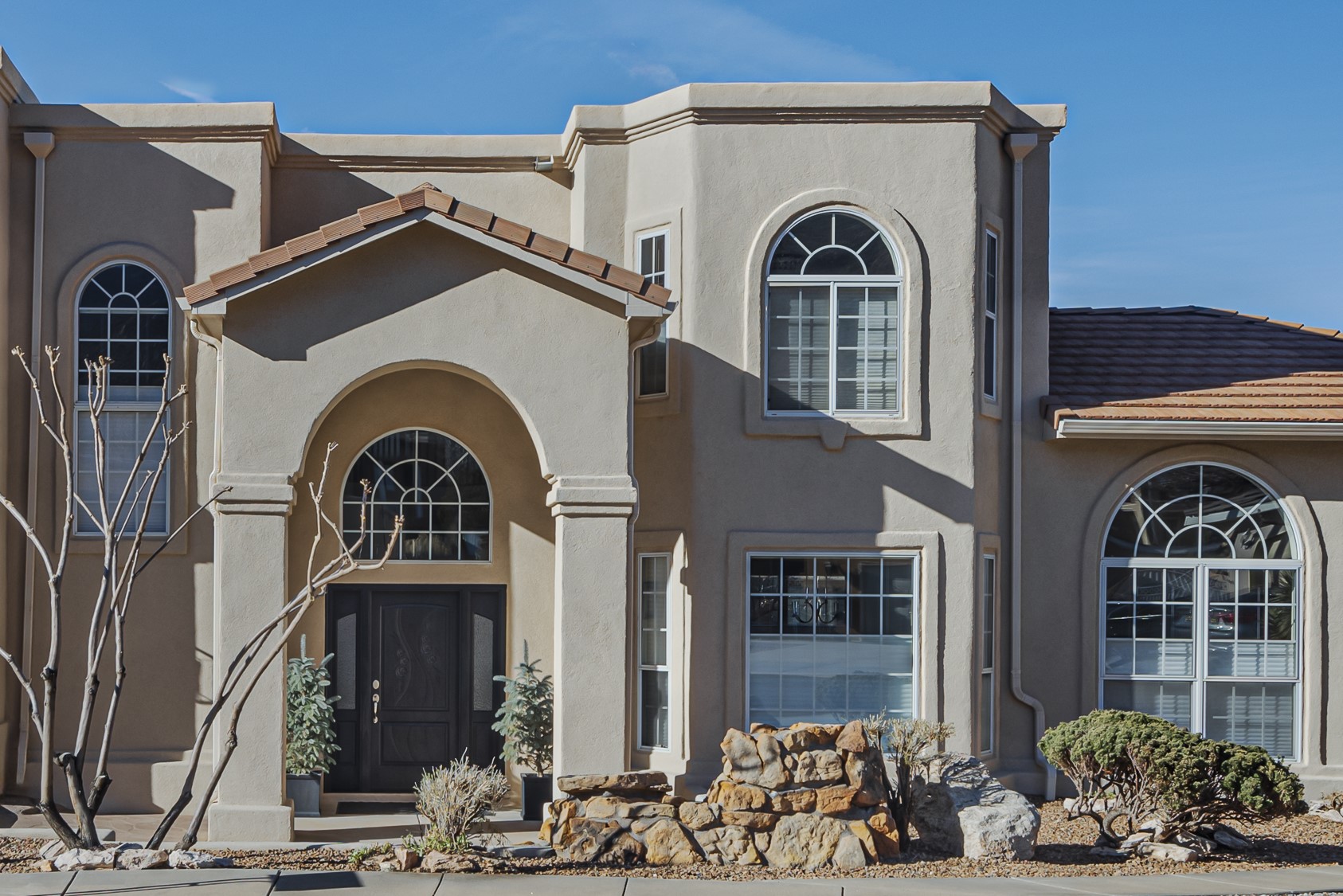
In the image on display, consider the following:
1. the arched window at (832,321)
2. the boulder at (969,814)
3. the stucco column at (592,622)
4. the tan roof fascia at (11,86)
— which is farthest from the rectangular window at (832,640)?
the tan roof fascia at (11,86)

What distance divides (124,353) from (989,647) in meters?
9.07

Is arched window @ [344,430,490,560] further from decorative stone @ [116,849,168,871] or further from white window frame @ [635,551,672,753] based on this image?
decorative stone @ [116,849,168,871]

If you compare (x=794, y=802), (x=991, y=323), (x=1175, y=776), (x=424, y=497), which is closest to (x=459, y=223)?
(x=424, y=497)

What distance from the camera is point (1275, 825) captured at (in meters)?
11.5

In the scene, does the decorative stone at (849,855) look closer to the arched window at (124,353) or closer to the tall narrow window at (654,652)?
the tall narrow window at (654,652)

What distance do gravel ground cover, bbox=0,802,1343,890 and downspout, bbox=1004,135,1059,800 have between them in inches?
85.2

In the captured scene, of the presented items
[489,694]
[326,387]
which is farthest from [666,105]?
[489,694]

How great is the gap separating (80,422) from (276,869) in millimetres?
6175

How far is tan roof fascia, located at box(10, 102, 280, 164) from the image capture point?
12.9 m

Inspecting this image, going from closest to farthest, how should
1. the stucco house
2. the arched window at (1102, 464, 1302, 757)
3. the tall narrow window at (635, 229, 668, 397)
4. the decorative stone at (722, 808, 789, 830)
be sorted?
the decorative stone at (722, 808, 789, 830) < the stucco house < the tall narrow window at (635, 229, 668, 397) < the arched window at (1102, 464, 1302, 757)

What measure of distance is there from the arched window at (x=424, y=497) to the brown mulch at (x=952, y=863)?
4.03m

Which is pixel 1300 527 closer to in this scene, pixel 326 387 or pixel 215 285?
pixel 326 387

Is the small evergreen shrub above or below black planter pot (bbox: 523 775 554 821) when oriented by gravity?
above

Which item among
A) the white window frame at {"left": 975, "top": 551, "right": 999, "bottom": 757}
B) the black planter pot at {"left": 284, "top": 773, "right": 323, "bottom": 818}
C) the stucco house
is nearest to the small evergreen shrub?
the stucco house
